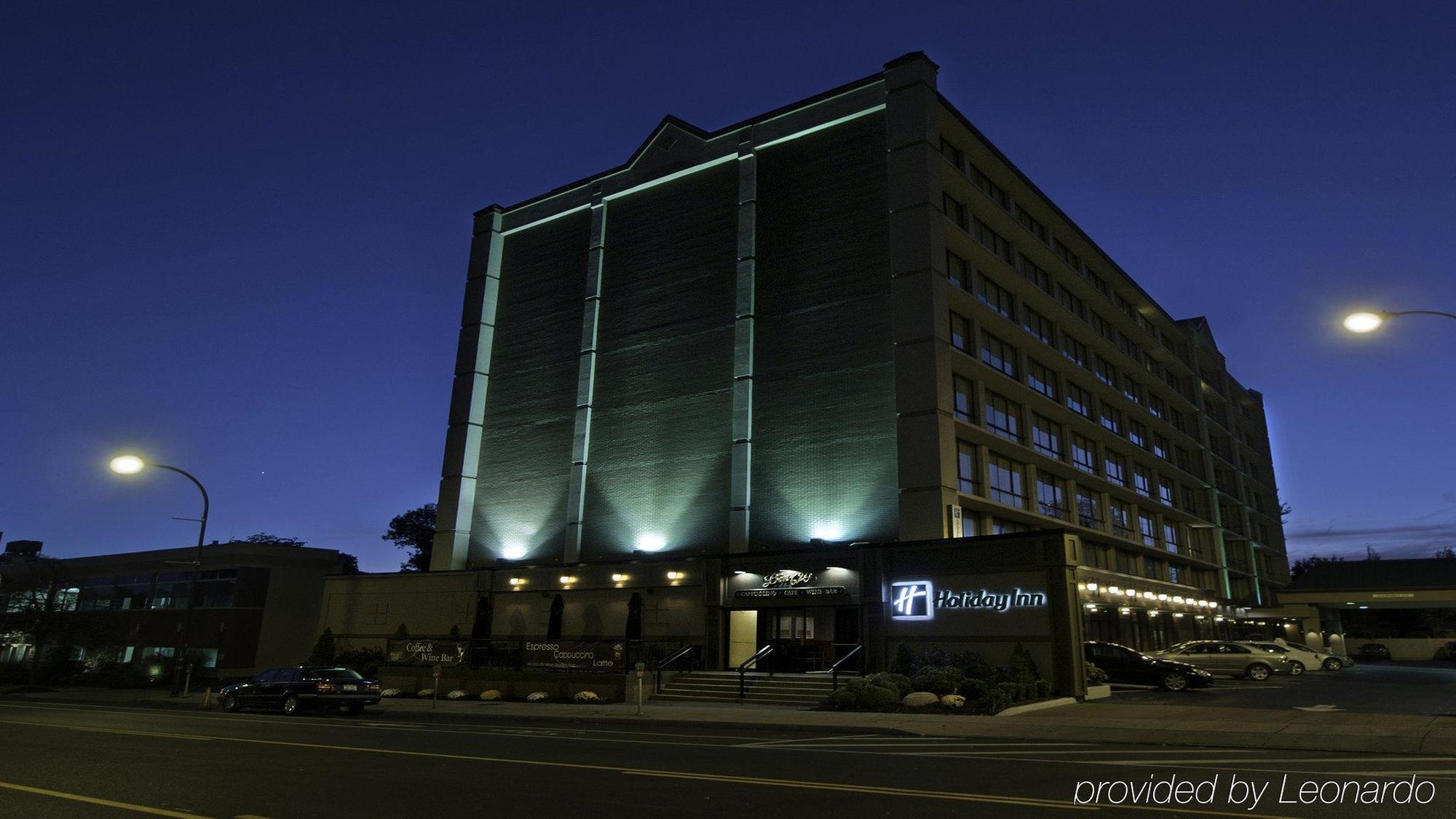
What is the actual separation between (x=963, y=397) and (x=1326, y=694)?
15.8 m

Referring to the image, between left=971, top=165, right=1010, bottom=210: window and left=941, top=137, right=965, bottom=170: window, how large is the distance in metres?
1.32

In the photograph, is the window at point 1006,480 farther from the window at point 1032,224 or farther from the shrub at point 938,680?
the shrub at point 938,680

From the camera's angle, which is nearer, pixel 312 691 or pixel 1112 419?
pixel 312 691

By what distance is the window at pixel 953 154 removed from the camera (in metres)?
39.3

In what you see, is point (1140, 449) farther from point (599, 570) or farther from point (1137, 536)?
point (599, 570)

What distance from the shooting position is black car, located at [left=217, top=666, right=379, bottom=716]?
82.8ft

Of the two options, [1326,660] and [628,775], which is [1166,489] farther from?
[628,775]

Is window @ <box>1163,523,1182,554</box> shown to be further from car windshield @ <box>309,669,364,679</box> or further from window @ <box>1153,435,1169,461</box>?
car windshield @ <box>309,669,364,679</box>

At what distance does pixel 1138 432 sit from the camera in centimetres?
5562

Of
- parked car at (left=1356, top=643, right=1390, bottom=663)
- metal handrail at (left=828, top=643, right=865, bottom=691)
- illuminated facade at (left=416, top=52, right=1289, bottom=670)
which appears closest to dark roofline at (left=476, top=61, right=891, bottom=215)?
illuminated facade at (left=416, top=52, right=1289, bottom=670)

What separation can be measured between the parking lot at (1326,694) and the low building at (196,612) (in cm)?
4629

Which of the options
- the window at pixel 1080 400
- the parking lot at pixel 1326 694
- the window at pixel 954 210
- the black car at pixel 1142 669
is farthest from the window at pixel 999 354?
the parking lot at pixel 1326 694

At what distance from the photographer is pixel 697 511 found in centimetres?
3838

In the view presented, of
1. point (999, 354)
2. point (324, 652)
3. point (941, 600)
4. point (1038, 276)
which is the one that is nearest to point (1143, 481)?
point (1038, 276)
